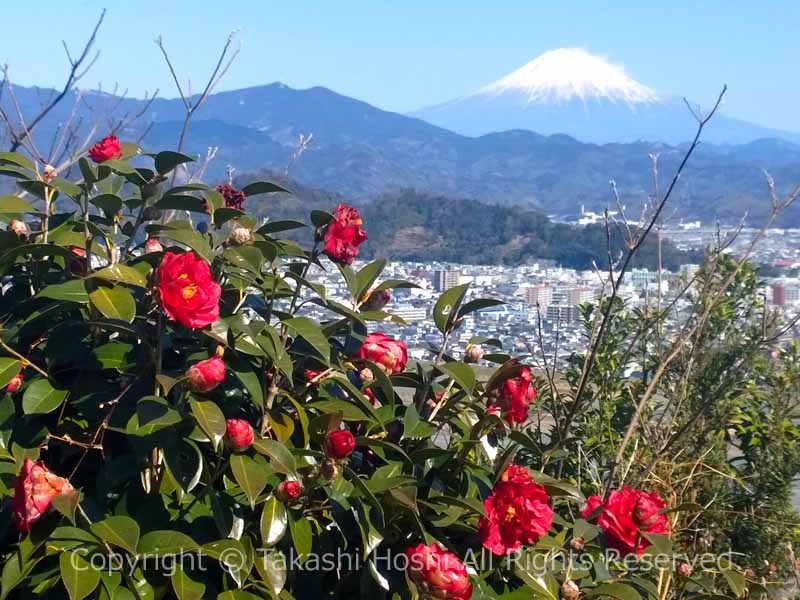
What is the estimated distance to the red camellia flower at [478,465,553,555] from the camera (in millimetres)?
1579

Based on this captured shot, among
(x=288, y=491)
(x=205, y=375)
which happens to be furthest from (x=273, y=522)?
(x=205, y=375)

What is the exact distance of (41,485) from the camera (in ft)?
4.65

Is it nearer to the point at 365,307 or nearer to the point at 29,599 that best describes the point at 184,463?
the point at 29,599

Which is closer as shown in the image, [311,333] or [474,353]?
[311,333]

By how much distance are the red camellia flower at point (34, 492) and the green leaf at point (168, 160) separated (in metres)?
0.60

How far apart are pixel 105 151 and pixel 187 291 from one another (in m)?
0.63

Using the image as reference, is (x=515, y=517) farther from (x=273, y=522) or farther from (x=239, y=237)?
(x=239, y=237)

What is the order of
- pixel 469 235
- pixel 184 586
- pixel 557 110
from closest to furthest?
pixel 184 586 → pixel 469 235 → pixel 557 110

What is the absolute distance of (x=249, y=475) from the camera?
4.87ft

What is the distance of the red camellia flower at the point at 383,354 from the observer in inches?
73.2

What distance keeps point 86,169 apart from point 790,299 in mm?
3537

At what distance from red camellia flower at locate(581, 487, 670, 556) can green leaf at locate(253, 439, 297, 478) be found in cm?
61

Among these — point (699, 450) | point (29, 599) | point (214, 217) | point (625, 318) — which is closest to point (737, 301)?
point (625, 318)

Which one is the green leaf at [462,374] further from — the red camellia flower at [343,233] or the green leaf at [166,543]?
the green leaf at [166,543]
